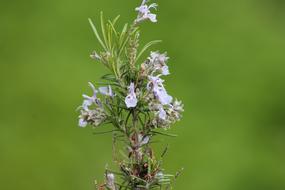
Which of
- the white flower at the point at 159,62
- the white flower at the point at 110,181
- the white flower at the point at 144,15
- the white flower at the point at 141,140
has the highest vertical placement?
the white flower at the point at 144,15

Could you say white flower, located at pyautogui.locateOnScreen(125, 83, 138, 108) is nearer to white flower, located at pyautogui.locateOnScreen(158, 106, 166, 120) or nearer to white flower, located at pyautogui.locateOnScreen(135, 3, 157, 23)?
white flower, located at pyautogui.locateOnScreen(158, 106, 166, 120)

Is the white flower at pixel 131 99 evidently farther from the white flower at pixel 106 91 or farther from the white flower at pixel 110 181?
the white flower at pixel 110 181

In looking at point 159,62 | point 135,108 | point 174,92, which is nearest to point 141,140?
point 135,108

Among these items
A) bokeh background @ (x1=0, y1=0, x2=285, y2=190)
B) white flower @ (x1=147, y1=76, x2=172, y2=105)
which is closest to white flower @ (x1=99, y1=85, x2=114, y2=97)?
white flower @ (x1=147, y1=76, x2=172, y2=105)

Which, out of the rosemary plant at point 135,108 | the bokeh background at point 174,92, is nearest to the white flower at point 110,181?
the rosemary plant at point 135,108
